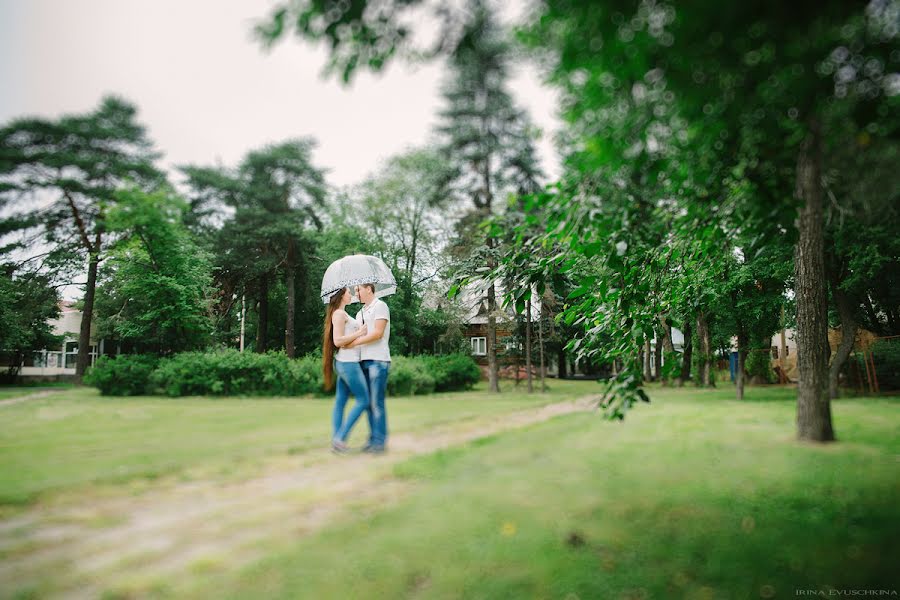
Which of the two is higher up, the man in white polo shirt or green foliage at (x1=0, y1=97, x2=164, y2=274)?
green foliage at (x1=0, y1=97, x2=164, y2=274)

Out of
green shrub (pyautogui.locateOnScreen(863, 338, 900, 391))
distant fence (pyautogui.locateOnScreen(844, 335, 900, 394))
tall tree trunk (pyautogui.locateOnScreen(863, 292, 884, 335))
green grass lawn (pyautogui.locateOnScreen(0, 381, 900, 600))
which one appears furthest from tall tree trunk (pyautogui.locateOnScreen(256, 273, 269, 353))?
tall tree trunk (pyautogui.locateOnScreen(863, 292, 884, 335))

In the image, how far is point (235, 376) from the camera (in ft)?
46.1

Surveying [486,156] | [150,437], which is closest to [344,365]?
[150,437]

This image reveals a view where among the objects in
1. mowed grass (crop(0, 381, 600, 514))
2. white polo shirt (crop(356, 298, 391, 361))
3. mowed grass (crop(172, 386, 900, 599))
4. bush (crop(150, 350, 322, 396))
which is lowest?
mowed grass (crop(0, 381, 600, 514))

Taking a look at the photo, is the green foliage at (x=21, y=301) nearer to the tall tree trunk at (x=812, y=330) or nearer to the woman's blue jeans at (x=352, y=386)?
the woman's blue jeans at (x=352, y=386)

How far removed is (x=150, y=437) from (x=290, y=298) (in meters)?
5.79

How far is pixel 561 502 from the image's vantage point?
3410 millimetres

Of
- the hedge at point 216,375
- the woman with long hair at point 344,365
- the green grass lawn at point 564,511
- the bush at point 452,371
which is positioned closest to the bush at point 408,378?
→ the hedge at point 216,375

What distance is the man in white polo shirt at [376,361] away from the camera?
4.97m

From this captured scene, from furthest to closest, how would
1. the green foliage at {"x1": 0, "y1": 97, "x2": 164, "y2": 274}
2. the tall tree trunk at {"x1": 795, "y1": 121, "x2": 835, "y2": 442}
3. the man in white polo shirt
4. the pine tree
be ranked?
the pine tree
the green foliage at {"x1": 0, "y1": 97, "x2": 164, "y2": 274}
the tall tree trunk at {"x1": 795, "y1": 121, "x2": 835, "y2": 442}
the man in white polo shirt

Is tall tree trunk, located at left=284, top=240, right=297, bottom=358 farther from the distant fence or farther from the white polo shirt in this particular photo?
the distant fence

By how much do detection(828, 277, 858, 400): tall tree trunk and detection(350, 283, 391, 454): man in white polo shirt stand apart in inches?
493

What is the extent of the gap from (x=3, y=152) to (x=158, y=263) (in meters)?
7.93

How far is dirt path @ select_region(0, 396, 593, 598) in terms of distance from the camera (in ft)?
7.69
